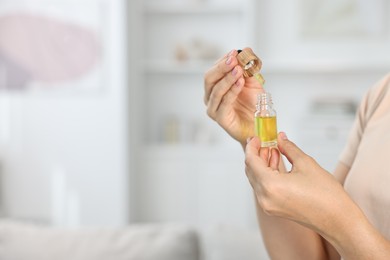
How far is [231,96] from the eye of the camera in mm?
1179

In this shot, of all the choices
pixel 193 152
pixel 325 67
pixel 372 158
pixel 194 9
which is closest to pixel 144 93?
pixel 193 152

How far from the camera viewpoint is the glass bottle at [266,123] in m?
0.98

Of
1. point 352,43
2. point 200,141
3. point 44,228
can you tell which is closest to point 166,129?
point 200,141

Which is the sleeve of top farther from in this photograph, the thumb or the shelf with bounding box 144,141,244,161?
the shelf with bounding box 144,141,244,161

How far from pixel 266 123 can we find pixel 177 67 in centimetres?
310

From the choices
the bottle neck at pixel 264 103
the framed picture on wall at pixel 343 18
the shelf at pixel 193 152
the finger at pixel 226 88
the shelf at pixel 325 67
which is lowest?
the shelf at pixel 193 152

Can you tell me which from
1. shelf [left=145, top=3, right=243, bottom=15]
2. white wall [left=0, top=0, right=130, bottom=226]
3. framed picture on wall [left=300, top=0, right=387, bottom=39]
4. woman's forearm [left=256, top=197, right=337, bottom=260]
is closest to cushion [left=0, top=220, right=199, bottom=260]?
woman's forearm [left=256, top=197, right=337, bottom=260]

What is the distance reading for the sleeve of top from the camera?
123cm

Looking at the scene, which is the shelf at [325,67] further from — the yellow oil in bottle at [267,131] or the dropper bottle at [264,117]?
the yellow oil in bottle at [267,131]

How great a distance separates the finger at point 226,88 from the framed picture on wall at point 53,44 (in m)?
2.80

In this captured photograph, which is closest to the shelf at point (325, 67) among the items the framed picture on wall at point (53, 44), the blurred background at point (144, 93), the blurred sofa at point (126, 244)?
the blurred background at point (144, 93)

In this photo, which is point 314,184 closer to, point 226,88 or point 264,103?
point 264,103

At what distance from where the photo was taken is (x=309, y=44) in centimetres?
409

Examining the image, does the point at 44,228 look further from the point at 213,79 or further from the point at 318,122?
the point at 318,122
